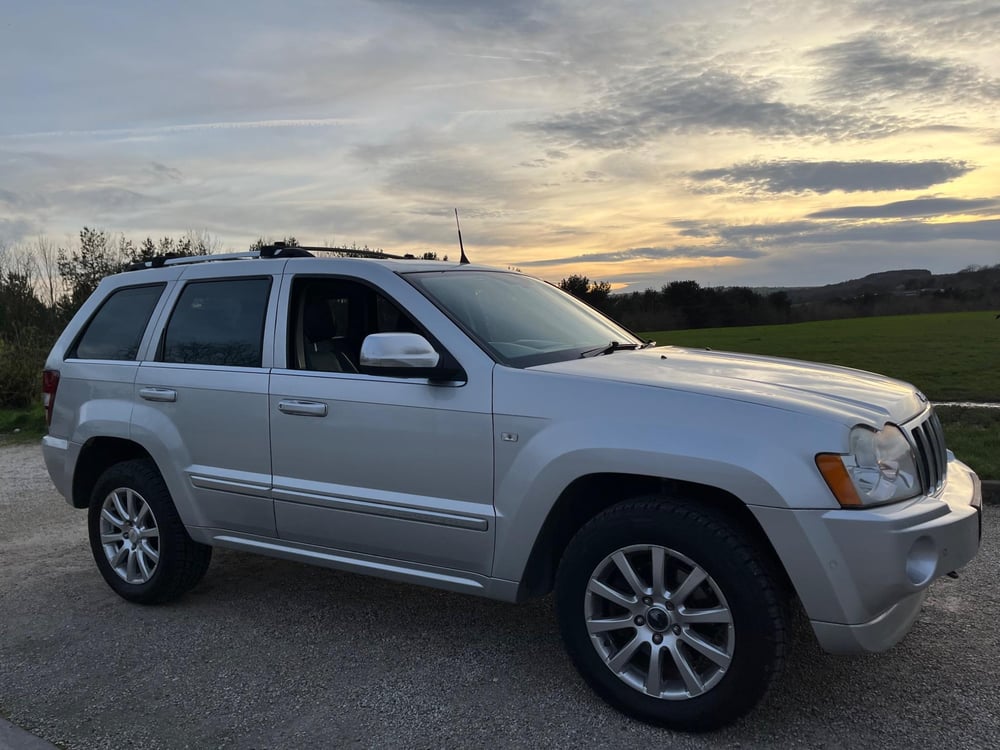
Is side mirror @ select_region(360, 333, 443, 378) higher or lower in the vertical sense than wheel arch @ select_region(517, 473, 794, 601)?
higher

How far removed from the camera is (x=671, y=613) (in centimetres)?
311

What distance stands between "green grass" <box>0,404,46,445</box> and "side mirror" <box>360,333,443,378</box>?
33.5ft

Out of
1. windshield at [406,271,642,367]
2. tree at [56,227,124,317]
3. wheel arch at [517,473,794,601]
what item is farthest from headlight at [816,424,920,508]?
tree at [56,227,124,317]

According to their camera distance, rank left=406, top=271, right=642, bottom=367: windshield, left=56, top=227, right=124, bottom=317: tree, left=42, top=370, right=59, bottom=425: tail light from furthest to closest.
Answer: left=56, top=227, right=124, bottom=317: tree → left=42, top=370, right=59, bottom=425: tail light → left=406, top=271, right=642, bottom=367: windshield

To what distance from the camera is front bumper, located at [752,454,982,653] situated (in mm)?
2811

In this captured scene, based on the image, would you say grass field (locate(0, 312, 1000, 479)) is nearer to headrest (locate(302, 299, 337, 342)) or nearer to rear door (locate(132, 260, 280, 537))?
headrest (locate(302, 299, 337, 342))

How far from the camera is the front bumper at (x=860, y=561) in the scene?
2811 mm

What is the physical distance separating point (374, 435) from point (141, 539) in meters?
1.90

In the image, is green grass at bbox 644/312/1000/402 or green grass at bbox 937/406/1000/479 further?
green grass at bbox 644/312/1000/402

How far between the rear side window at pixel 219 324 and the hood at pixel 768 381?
1669mm

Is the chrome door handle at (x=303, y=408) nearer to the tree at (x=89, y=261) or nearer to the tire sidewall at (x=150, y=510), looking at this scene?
the tire sidewall at (x=150, y=510)

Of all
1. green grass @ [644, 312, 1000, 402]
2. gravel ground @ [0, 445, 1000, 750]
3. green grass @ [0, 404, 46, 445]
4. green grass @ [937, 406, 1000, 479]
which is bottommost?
green grass @ [0, 404, 46, 445]

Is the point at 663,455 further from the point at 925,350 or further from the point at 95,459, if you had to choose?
the point at 925,350

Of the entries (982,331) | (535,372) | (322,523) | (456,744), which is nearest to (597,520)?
(535,372)
